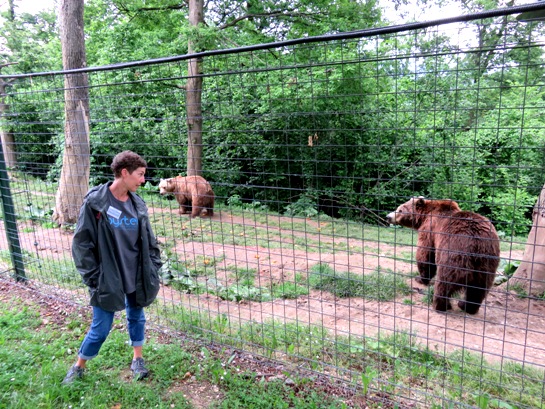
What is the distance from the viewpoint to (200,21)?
11578 millimetres

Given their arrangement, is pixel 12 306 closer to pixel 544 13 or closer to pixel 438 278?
pixel 438 278

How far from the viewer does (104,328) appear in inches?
132

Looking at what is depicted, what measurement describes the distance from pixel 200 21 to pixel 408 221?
8.84m

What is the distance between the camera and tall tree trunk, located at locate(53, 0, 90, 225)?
7.69m

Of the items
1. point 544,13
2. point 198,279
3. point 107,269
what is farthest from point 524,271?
point 107,269

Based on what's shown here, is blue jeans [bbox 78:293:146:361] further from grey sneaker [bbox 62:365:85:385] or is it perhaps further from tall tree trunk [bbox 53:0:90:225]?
tall tree trunk [bbox 53:0:90:225]

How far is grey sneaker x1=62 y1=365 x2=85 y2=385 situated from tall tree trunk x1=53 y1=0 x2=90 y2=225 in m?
4.48

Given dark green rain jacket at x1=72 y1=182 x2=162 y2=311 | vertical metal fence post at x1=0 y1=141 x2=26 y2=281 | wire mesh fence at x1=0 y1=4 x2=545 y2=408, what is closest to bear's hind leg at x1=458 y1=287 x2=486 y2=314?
wire mesh fence at x1=0 y1=4 x2=545 y2=408

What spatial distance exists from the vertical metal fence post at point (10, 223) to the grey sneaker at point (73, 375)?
9.35 ft

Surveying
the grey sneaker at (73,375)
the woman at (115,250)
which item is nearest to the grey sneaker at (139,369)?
the woman at (115,250)

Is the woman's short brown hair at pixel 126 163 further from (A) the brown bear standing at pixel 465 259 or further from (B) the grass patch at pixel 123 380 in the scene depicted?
(A) the brown bear standing at pixel 465 259

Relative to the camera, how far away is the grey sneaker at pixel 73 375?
135 inches

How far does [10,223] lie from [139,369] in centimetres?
343

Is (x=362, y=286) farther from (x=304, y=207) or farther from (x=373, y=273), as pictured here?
(x=304, y=207)
